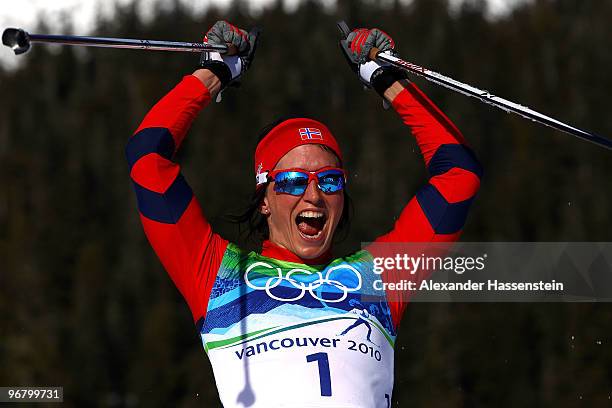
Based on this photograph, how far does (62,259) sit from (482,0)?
3571 cm

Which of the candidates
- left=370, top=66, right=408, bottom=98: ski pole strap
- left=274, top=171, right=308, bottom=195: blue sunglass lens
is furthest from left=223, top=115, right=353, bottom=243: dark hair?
left=370, top=66, right=408, bottom=98: ski pole strap

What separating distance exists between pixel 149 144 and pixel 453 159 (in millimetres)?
1321

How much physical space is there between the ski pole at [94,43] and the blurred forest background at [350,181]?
1882cm

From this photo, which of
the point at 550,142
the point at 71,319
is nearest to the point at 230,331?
the point at 71,319

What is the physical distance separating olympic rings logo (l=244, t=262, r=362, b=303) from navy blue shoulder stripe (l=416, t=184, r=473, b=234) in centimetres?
40

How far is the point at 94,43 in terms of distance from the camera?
4734 mm

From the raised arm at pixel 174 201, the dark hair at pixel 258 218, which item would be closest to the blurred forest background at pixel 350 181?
the dark hair at pixel 258 218

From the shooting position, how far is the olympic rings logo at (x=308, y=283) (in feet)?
16.0

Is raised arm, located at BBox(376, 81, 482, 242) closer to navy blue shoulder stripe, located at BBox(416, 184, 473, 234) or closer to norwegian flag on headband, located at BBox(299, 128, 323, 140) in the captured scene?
navy blue shoulder stripe, located at BBox(416, 184, 473, 234)

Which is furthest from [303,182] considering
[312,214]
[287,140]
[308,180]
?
[287,140]

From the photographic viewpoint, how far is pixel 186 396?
36.5m

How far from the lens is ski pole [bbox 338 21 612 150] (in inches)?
187

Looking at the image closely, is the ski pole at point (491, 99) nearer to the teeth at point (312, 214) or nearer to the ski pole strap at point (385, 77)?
the ski pole strap at point (385, 77)

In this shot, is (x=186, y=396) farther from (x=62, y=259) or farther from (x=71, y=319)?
(x=62, y=259)
